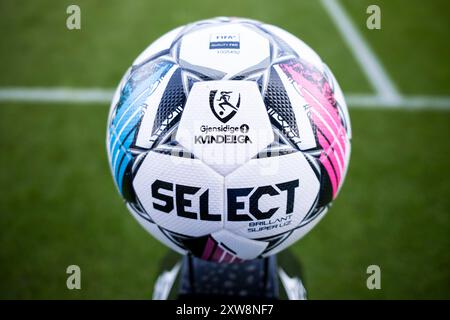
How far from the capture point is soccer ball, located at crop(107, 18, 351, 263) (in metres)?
1.30

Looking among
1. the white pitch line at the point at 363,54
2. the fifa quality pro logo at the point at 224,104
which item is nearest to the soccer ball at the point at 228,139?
the fifa quality pro logo at the point at 224,104

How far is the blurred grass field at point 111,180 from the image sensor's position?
2.67 m

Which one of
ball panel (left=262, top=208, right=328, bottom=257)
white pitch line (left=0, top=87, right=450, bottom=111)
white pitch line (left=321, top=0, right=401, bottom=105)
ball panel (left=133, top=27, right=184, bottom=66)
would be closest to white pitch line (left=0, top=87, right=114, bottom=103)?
white pitch line (left=0, top=87, right=450, bottom=111)

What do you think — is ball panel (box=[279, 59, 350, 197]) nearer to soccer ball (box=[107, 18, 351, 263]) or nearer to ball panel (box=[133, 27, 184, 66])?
soccer ball (box=[107, 18, 351, 263])

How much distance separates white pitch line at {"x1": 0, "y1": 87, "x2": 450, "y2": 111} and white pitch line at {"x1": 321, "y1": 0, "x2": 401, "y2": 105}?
0.26 feet

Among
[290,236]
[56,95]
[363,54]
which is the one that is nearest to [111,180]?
[56,95]

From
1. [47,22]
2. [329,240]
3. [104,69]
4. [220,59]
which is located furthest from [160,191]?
[47,22]

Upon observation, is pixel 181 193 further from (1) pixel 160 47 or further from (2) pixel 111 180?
(2) pixel 111 180

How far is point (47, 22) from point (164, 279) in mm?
3125

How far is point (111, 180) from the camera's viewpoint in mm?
3092

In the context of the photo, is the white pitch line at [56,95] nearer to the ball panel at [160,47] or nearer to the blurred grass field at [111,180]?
the blurred grass field at [111,180]

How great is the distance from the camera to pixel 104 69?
3805mm

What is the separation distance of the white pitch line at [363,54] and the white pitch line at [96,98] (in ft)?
0.26

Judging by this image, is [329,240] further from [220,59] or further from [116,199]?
[220,59]
